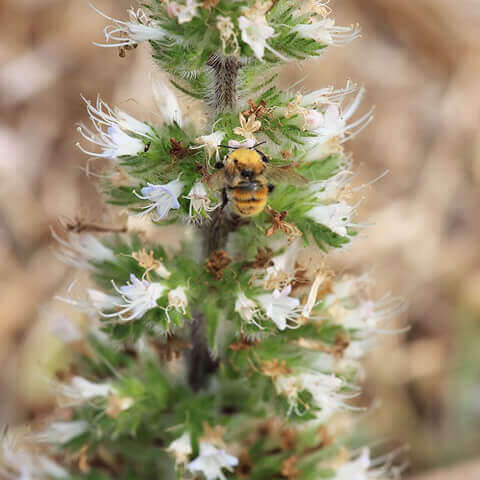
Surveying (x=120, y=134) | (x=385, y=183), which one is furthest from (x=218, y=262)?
(x=385, y=183)

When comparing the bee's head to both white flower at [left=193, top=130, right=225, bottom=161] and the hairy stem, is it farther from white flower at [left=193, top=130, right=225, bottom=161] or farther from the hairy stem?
the hairy stem

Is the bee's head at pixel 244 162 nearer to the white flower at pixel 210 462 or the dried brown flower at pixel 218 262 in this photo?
the dried brown flower at pixel 218 262

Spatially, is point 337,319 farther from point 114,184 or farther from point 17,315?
point 17,315

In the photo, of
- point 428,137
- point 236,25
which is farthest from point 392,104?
point 236,25

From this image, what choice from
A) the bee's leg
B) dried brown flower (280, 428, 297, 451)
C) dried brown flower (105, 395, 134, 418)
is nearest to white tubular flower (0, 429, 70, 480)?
dried brown flower (105, 395, 134, 418)

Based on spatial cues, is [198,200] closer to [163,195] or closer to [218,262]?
[163,195]
